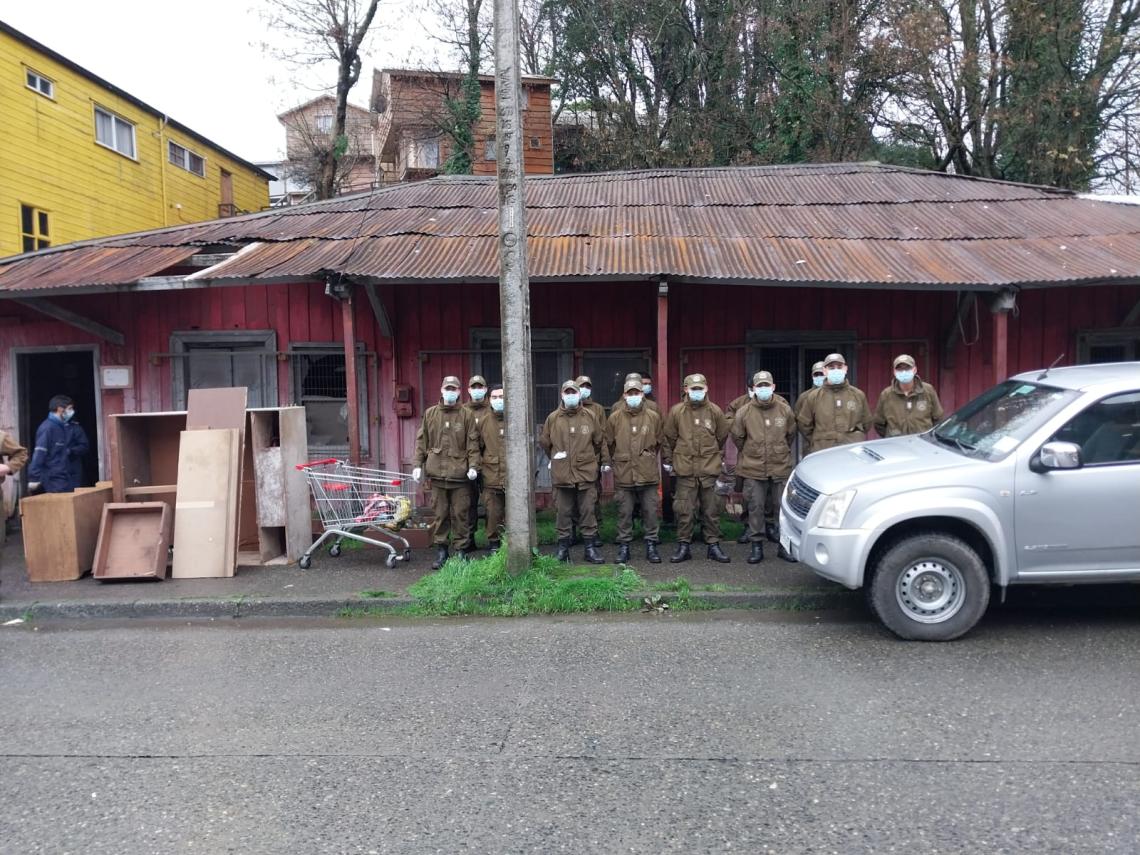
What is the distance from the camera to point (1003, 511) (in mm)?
5547

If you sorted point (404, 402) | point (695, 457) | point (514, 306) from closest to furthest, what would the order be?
point (514, 306) → point (695, 457) → point (404, 402)

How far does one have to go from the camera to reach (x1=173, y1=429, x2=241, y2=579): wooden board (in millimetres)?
7812

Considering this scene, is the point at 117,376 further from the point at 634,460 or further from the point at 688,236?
the point at 688,236

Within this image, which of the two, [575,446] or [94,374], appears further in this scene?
[94,374]

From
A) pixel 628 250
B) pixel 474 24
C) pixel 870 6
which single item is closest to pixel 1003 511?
pixel 628 250

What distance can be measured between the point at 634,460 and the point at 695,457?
0.61 m

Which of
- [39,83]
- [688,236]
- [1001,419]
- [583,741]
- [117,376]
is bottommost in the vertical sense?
[583,741]

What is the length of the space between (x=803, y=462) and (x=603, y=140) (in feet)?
56.4

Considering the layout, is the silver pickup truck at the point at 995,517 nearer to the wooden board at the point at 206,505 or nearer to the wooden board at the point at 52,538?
the wooden board at the point at 206,505

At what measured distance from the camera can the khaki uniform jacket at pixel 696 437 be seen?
26.2 feet

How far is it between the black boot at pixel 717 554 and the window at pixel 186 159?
19.3 metres

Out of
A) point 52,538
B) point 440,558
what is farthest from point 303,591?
point 52,538

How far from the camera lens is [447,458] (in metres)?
7.97

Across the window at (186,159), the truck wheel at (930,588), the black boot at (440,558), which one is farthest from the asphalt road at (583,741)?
the window at (186,159)
